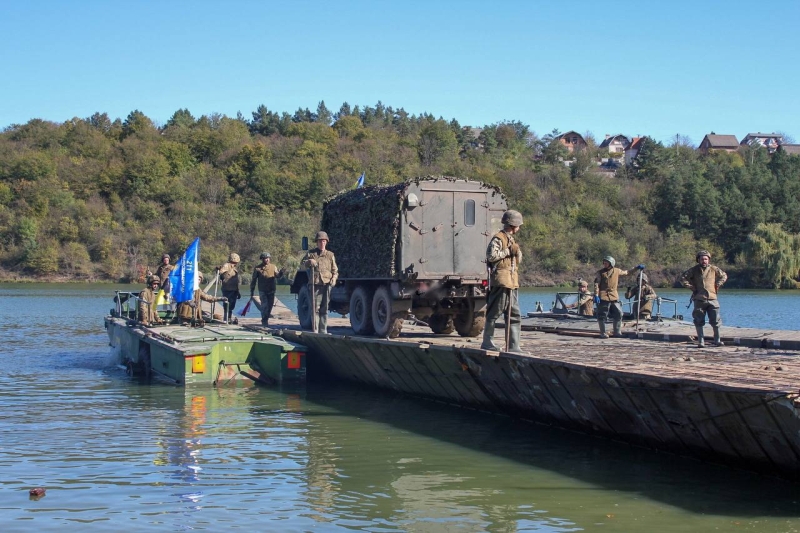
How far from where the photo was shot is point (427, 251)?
17547 mm

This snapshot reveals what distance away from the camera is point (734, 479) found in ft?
34.8

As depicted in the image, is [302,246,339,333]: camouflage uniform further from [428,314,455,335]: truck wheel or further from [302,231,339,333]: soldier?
[428,314,455,335]: truck wheel

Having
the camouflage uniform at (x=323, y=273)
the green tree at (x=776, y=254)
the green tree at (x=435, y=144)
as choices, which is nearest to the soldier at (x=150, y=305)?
the camouflage uniform at (x=323, y=273)

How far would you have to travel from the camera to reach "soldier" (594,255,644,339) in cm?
1750

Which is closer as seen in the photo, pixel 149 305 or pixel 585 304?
pixel 149 305

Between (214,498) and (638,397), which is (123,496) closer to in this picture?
(214,498)

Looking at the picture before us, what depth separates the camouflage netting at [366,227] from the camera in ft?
57.3

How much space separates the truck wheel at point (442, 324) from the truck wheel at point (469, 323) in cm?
39

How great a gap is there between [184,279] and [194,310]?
93 cm

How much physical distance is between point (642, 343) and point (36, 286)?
6561cm

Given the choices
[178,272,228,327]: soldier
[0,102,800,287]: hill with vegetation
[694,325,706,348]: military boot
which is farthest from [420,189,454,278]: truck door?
[0,102,800,287]: hill with vegetation

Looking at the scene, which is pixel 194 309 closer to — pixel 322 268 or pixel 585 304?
pixel 322 268

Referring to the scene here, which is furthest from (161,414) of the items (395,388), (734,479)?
(734,479)

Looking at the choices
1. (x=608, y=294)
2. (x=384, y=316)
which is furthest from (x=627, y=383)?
(x=384, y=316)
